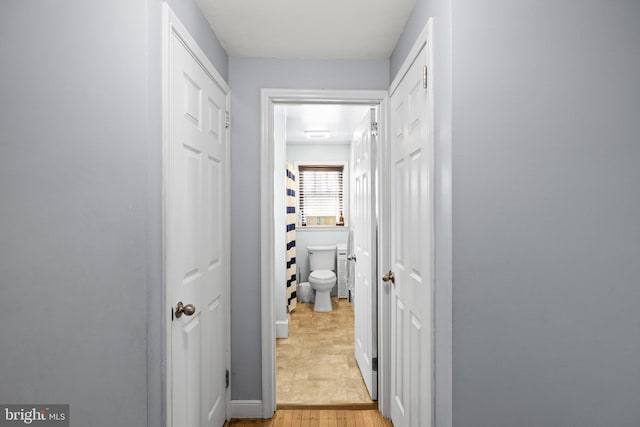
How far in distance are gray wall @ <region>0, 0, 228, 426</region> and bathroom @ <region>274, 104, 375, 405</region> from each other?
5.68ft

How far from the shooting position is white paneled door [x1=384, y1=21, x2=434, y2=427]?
1599mm

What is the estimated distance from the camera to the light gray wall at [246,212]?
246cm

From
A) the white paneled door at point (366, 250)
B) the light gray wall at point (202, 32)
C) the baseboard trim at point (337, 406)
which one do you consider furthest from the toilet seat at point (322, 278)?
the light gray wall at point (202, 32)

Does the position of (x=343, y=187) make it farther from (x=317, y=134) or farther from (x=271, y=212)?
(x=271, y=212)

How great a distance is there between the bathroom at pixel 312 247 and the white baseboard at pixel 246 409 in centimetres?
28

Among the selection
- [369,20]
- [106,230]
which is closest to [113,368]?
[106,230]

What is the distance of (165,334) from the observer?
1.43 meters

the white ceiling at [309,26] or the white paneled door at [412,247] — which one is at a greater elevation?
the white ceiling at [309,26]

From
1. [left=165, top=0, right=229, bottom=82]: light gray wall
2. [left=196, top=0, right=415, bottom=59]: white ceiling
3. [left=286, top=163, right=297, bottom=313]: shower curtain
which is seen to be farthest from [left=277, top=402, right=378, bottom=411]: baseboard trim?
[left=196, top=0, right=415, bottom=59]: white ceiling

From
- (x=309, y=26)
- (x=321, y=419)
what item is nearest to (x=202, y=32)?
(x=309, y=26)

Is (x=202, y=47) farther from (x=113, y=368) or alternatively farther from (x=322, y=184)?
(x=322, y=184)

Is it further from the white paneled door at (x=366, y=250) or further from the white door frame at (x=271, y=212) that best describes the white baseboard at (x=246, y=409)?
the white paneled door at (x=366, y=250)

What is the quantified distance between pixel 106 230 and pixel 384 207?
66.1 inches

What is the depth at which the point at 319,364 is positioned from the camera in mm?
3299
